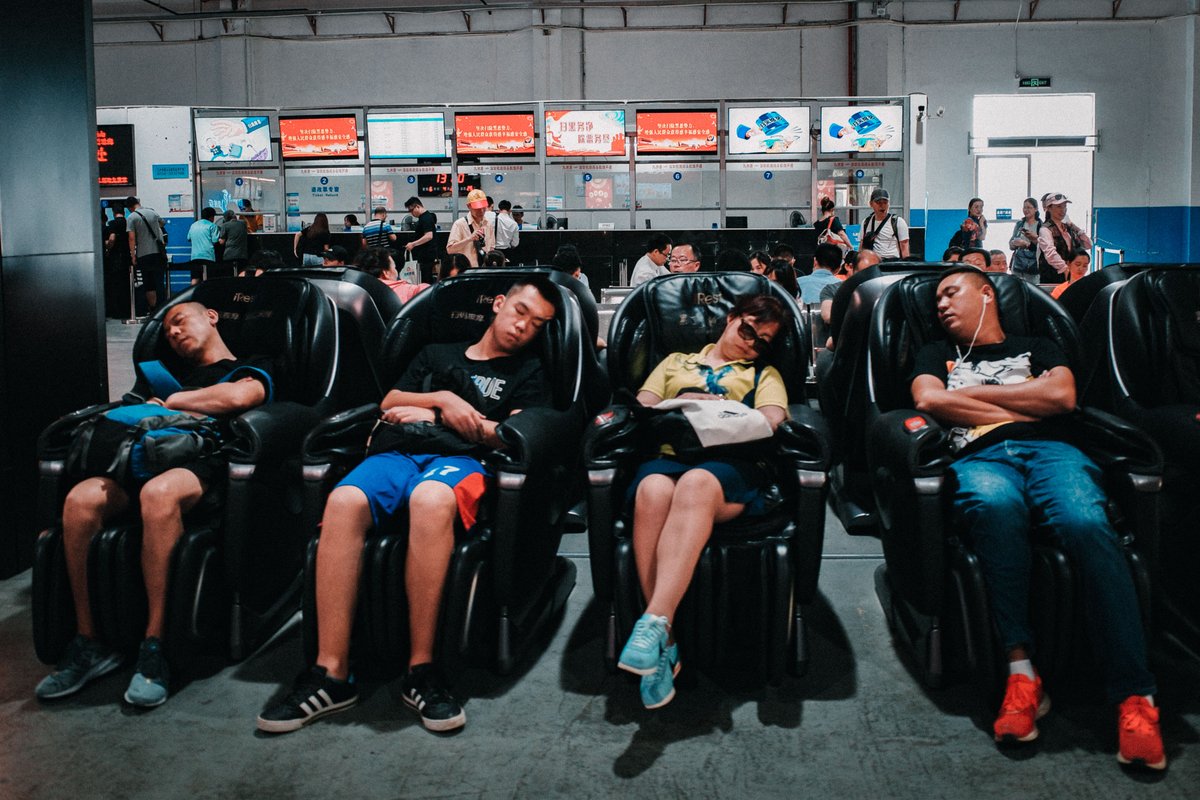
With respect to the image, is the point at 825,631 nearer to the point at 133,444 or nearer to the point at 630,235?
the point at 133,444

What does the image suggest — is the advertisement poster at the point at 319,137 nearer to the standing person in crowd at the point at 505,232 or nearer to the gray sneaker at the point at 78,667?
the standing person in crowd at the point at 505,232

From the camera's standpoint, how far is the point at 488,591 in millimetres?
2723

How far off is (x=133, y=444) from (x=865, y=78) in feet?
45.5

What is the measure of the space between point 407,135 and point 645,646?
11417 millimetres

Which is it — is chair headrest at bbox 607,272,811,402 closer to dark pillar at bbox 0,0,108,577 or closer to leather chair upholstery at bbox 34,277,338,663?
leather chair upholstery at bbox 34,277,338,663

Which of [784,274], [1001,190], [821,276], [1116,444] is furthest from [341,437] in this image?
[1001,190]

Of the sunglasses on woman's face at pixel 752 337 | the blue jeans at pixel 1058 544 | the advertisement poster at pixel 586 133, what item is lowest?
the blue jeans at pixel 1058 544

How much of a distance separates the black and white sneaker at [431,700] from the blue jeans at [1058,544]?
1368 mm

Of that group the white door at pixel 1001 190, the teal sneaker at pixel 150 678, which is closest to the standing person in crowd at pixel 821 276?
the teal sneaker at pixel 150 678

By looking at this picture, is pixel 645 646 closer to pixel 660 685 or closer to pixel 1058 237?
pixel 660 685

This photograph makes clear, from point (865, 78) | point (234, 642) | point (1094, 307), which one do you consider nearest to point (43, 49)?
point (234, 642)

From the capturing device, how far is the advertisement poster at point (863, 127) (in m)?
12.2

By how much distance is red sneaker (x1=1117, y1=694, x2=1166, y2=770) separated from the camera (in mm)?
2226

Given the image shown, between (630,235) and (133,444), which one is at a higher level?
(630,235)
